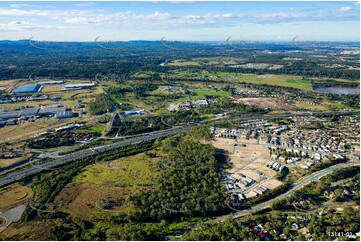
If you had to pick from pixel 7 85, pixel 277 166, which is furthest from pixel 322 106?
pixel 7 85

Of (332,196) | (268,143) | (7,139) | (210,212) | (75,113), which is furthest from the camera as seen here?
(75,113)

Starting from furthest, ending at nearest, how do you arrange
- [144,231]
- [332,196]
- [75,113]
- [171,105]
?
[171,105] < [75,113] < [332,196] < [144,231]

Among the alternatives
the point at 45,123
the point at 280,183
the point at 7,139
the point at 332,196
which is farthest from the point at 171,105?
the point at 332,196

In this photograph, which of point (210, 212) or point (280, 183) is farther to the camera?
point (280, 183)

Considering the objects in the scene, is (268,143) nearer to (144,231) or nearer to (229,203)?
(229,203)

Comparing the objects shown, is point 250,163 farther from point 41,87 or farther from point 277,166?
point 41,87
